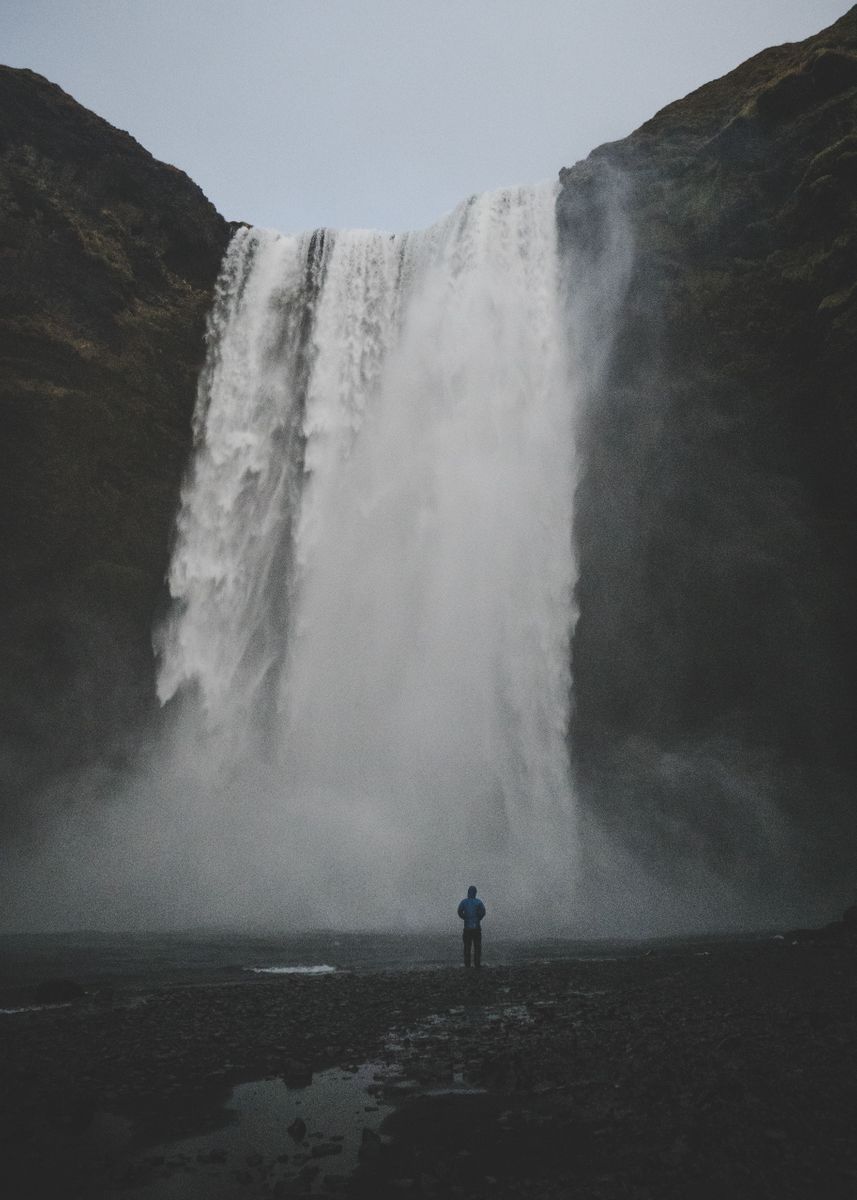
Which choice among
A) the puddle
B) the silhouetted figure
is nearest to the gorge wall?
the silhouetted figure

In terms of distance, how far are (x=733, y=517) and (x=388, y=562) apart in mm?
11861

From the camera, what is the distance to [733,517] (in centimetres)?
2486

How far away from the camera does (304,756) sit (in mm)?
24172

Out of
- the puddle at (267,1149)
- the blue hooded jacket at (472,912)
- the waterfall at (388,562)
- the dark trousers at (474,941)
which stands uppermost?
the waterfall at (388,562)

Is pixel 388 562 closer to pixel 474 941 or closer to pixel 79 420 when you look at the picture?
pixel 79 420

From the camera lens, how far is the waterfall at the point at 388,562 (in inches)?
895

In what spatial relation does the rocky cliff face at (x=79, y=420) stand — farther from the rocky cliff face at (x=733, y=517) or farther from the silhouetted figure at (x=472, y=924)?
the silhouetted figure at (x=472, y=924)

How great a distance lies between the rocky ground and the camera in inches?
164

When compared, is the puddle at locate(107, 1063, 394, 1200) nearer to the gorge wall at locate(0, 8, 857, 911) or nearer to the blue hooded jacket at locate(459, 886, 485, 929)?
the blue hooded jacket at locate(459, 886, 485, 929)

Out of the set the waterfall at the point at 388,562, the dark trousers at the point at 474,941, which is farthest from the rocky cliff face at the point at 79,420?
the dark trousers at the point at 474,941

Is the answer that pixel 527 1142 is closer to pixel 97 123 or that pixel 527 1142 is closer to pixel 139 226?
pixel 139 226

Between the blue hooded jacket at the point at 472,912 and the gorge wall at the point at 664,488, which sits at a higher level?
the gorge wall at the point at 664,488

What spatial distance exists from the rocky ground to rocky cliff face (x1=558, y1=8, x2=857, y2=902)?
14829mm

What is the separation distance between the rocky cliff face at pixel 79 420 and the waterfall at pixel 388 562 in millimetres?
1372
